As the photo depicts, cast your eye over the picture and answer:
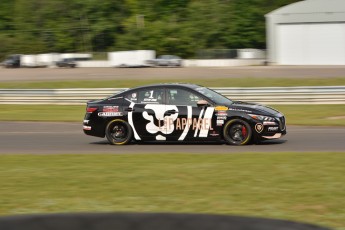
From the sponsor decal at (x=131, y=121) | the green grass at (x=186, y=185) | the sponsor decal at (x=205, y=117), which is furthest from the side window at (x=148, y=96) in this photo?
the green grass at (x=186, y=185)

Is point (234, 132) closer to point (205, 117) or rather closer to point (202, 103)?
point (205, 117)

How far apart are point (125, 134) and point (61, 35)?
7061 centimetres

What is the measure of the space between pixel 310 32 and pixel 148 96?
4568cm

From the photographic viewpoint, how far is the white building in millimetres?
57719

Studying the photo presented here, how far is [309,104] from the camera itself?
2452 centimetres

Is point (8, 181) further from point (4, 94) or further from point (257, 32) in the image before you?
point (257, 32)

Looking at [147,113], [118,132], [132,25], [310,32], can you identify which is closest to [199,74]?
[310,32]

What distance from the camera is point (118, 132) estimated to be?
15.1 m

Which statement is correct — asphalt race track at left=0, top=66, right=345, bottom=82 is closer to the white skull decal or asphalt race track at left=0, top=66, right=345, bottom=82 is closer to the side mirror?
the white skull decal

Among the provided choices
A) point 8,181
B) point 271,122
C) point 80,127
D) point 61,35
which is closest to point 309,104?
point 80,127

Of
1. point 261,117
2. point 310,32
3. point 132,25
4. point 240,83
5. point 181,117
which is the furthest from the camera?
point 132,25

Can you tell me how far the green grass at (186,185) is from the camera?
7.73 m

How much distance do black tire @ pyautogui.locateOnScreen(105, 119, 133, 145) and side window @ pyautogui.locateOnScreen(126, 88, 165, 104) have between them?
1.76ft

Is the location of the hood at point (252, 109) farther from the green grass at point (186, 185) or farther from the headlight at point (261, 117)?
the green grass at point (186, 185)
